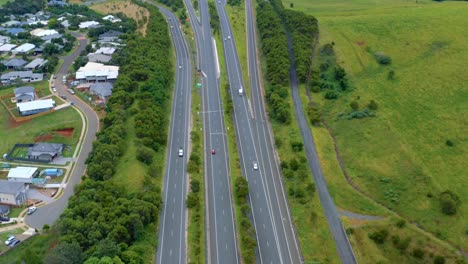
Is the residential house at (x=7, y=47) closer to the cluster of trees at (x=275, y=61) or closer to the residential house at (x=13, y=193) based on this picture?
the residential house at (x=13, y=193)

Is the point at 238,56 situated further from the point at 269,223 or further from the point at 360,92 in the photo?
the point at 269,223

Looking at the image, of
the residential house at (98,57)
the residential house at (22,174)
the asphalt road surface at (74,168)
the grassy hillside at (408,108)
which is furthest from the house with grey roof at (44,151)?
the grassy hillside at (408,108)

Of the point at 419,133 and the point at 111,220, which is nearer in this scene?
the point at 111,220

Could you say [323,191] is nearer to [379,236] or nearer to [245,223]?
[379,236]

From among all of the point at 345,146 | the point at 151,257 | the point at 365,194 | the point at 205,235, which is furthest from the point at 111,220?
the point at 345,146

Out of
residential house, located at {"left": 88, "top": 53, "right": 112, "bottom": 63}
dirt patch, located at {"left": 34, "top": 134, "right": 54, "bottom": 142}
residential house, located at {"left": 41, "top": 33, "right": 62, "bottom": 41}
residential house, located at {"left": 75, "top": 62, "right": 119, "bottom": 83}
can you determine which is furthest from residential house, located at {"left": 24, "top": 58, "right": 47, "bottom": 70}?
dirt patch, located at {"left": 34, "top": 134, "right": 54, "bottom": 142}

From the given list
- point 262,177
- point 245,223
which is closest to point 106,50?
point 262,177
